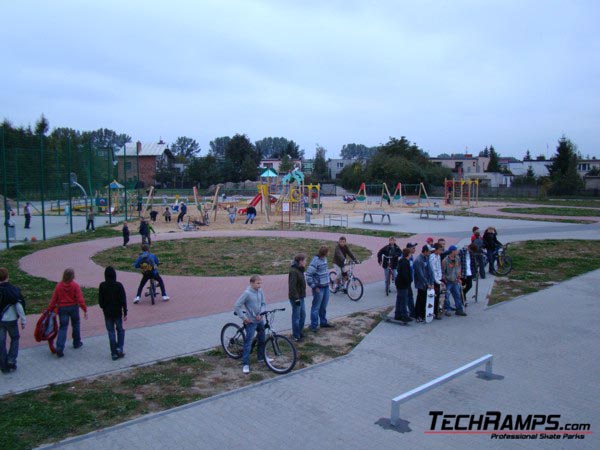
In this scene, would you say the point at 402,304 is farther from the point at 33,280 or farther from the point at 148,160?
the point at 148,160

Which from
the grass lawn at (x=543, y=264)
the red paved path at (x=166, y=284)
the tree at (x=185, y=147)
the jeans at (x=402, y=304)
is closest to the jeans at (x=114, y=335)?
the red paved path at (x=166, y=284)

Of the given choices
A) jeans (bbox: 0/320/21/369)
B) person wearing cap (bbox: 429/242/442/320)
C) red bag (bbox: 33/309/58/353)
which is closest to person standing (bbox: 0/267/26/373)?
jeans (bbox: 0/320/21/369)

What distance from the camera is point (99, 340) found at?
8.84 meters

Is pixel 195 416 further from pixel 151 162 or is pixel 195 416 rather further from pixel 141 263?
pixel 151 162

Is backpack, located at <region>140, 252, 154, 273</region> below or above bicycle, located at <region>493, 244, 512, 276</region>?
above

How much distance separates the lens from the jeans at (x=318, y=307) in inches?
372

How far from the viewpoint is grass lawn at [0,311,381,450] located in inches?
221

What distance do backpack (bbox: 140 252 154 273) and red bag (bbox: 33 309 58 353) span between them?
3.36 metres

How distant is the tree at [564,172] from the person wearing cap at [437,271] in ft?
217

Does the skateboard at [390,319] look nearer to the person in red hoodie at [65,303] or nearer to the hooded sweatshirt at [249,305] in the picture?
the hooded sweatshirt at [249,305]

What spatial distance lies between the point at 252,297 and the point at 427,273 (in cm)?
431

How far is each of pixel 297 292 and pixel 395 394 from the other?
2.60 metres

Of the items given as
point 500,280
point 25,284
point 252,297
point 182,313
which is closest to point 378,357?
point 252,297

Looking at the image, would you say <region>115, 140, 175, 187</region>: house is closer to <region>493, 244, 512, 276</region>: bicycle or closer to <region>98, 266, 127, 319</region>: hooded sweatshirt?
<region>493, 244, 512, 276</region>: bicycle
